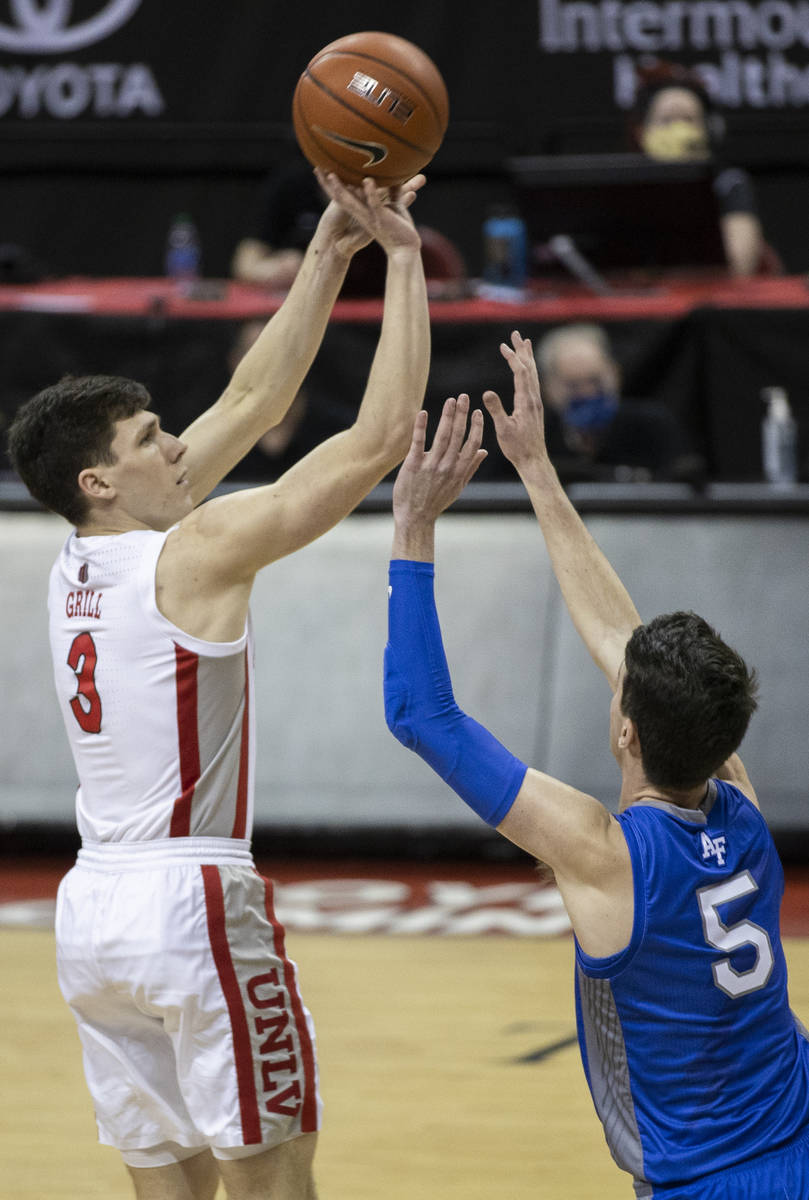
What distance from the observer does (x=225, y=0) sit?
37.6 ft

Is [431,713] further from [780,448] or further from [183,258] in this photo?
[183,258]

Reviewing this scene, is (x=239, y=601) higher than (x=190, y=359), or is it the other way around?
(x=190, y=359)

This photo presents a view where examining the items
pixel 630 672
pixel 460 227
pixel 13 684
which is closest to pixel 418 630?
pixel 630 672

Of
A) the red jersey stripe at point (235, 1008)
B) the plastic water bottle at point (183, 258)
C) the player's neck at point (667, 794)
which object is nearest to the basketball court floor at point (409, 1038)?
the red jersey stripe at point (235, 1008)

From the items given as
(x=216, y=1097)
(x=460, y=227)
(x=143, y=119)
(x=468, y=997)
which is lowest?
(x=468, y=997)

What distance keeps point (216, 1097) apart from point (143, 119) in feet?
31.6

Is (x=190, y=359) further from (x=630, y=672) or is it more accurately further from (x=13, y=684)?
(x=630, y=672)

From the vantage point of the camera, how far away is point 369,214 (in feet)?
11.1

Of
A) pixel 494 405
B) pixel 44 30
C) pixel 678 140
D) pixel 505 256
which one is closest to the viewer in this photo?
pixel 494 405

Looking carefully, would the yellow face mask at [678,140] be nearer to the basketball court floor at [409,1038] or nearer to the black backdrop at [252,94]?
the black backdrop at [252,94]

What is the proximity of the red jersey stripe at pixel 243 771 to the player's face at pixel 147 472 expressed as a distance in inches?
14.2

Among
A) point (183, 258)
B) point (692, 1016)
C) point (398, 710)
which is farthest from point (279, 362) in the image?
point (183, 258)

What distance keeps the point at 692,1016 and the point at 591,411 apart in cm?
586

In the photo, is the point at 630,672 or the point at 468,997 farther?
the point at 468,997
